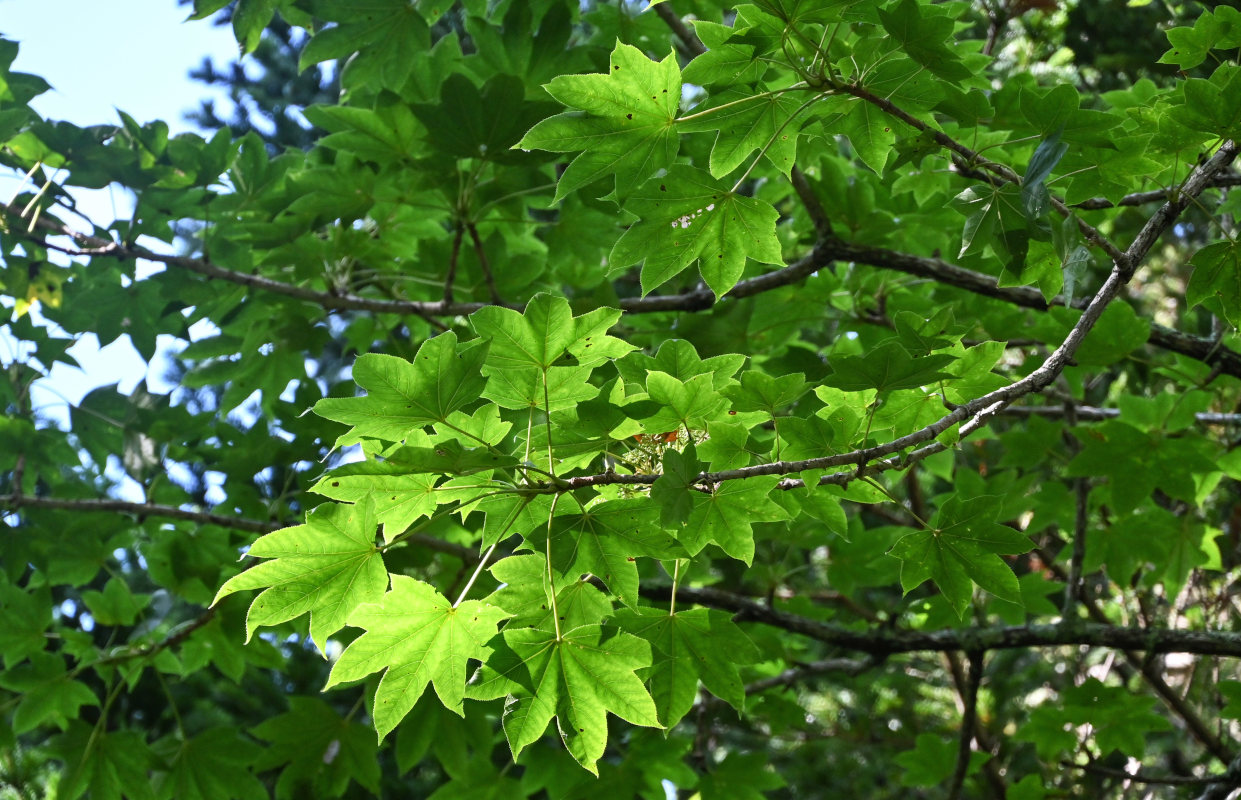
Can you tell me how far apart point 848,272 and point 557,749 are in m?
1.75

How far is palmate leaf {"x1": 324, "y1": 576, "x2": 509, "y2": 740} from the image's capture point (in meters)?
1.46

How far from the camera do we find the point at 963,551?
65.0 inches

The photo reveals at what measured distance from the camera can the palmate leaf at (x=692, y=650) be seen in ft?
5.68

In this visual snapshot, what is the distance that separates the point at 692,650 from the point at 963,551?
0.52m

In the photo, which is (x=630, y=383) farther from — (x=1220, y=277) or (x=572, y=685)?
(x=1220, y=277)

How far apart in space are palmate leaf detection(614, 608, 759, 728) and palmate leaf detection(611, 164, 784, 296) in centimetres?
61

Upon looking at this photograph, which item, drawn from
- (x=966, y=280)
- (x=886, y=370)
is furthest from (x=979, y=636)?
(x=886, y=370)

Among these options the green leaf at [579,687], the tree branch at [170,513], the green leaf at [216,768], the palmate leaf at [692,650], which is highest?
the green leaf at [579,687]

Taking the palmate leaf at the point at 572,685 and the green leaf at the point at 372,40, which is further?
the green leaf at the point at 372,40

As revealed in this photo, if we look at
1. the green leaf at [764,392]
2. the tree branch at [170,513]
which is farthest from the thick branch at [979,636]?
the green leaf at [764,392]

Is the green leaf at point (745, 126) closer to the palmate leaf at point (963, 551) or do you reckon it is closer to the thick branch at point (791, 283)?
the palmate leaf at point (963, 551)

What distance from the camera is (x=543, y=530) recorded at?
1.54 m

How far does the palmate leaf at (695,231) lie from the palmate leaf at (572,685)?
653 millimetres

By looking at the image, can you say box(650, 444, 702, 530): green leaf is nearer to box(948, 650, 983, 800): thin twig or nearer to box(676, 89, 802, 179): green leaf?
box(676, 89, 802, 179): green leaf
